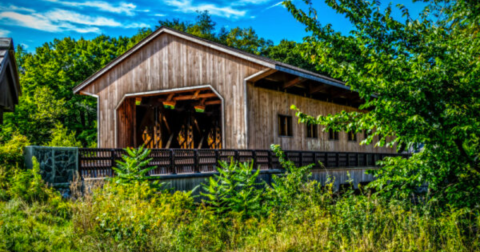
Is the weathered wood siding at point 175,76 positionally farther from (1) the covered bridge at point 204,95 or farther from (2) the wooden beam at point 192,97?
(2) the wooden beam at point 192,97

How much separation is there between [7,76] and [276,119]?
13469 millimetres

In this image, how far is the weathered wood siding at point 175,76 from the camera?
17781 millimetres

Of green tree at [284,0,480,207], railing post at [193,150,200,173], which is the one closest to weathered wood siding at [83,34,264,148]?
railing post at [193,150,200,173]

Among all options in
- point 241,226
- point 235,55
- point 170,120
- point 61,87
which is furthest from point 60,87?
point 241,226

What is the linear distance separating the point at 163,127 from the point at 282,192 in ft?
55.2

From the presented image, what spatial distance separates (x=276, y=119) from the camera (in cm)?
1958

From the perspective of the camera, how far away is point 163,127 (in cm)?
2509

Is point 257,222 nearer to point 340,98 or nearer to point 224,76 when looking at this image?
point 224,76

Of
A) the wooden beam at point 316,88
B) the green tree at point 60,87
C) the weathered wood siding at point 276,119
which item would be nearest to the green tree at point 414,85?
the weathered wood siding at point 276,119

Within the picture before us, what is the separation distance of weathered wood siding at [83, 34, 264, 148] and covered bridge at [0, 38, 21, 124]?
10694 mm

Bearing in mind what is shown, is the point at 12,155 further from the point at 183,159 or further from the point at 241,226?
the point at 241,226

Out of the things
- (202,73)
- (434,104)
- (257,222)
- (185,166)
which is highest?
(202,73)

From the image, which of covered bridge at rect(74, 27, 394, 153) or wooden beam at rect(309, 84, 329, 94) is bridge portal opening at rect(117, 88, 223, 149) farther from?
wooden beam at rect(309, 84, 329, 94)

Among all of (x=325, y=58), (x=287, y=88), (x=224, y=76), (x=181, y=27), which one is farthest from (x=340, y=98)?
(x=181, y=27)
